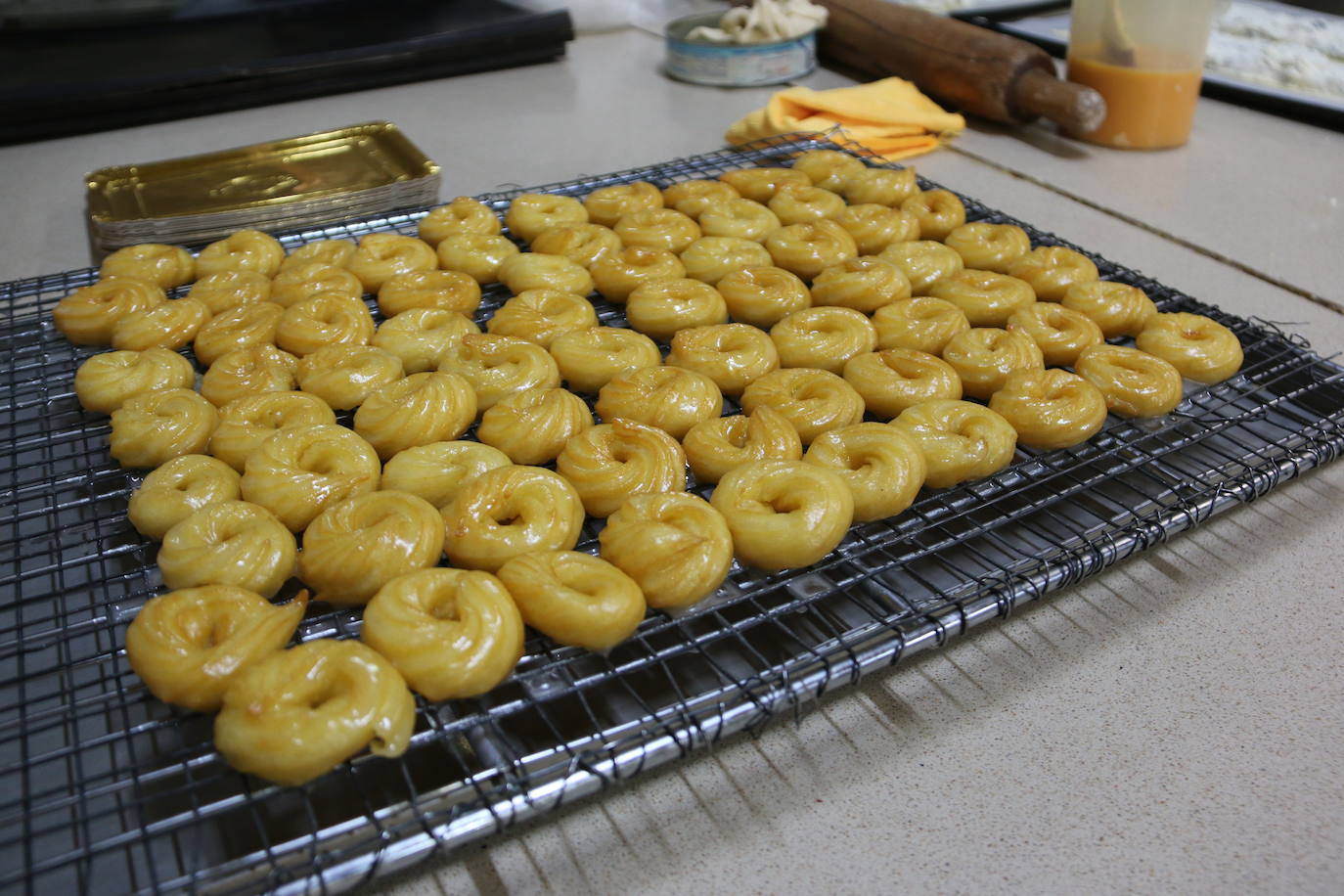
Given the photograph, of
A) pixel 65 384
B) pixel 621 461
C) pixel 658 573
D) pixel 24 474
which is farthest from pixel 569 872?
pixel 65 384

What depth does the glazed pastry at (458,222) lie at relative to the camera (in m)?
2.31

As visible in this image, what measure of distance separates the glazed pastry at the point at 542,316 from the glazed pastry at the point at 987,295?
74 cm

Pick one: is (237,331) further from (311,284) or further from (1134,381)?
(1134,381)

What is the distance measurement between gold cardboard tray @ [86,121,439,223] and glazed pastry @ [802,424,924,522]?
4.94 feet

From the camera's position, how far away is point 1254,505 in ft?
5.41

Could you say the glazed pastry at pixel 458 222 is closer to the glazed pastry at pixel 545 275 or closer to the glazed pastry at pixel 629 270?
the glazed pastry at pixel 545 275

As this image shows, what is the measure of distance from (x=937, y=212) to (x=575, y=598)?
61.0 inches

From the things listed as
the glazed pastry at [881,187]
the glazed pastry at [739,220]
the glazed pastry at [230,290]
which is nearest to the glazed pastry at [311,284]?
the glazed pastry at [230,290]

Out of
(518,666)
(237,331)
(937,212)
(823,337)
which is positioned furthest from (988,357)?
(237,331)

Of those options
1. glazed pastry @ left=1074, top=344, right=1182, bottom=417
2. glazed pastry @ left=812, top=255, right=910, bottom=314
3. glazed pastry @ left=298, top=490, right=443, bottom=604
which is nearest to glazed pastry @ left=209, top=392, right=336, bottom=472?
glazed pastry @ left=298, top=490, right=443, bottom=604

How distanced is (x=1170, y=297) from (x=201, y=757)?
1967 millimetres

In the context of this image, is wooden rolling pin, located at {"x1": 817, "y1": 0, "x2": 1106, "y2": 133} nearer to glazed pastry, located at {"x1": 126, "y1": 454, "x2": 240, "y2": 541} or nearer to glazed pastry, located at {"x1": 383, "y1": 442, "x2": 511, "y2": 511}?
glazed pastry, located at {"x1": 383, "y1": 442, "x2": 511, "y2": 511}

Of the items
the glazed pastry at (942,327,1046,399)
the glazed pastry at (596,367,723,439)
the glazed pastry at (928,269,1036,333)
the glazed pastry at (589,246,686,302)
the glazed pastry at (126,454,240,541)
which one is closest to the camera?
the glazed pastry at (126,454,240,541)

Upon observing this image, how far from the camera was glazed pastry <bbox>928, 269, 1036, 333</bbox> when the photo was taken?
6.59 ft
